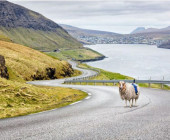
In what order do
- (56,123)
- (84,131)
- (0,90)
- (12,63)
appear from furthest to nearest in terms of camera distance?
1. (12,63)
2. (0,90)
3. (56,123)
4. (84,131)

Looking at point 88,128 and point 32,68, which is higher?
point 32,68

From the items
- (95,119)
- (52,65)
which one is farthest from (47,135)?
(52,65)

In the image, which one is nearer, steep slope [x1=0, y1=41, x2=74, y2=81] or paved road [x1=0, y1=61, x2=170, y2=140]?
paved road [x1=0, y1=61, x2=170, y2=140]

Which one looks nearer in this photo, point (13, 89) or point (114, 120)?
point (114, 120)

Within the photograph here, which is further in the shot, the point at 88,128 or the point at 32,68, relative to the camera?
the point at 32,68

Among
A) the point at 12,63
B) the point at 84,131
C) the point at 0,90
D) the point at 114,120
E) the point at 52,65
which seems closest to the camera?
the point at 84,131

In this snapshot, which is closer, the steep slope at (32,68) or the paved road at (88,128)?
the paved road at (88,128)

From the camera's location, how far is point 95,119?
1018cm

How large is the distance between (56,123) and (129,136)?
2918 millimetres

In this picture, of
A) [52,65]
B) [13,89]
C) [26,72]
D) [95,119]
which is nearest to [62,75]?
[52,65]

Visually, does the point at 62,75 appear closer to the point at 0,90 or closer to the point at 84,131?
the point at 0,90

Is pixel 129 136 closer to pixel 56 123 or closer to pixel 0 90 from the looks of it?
pixel 56 123

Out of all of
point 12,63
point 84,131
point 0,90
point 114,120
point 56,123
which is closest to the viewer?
point 84,131

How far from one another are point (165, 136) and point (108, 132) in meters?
1.60
